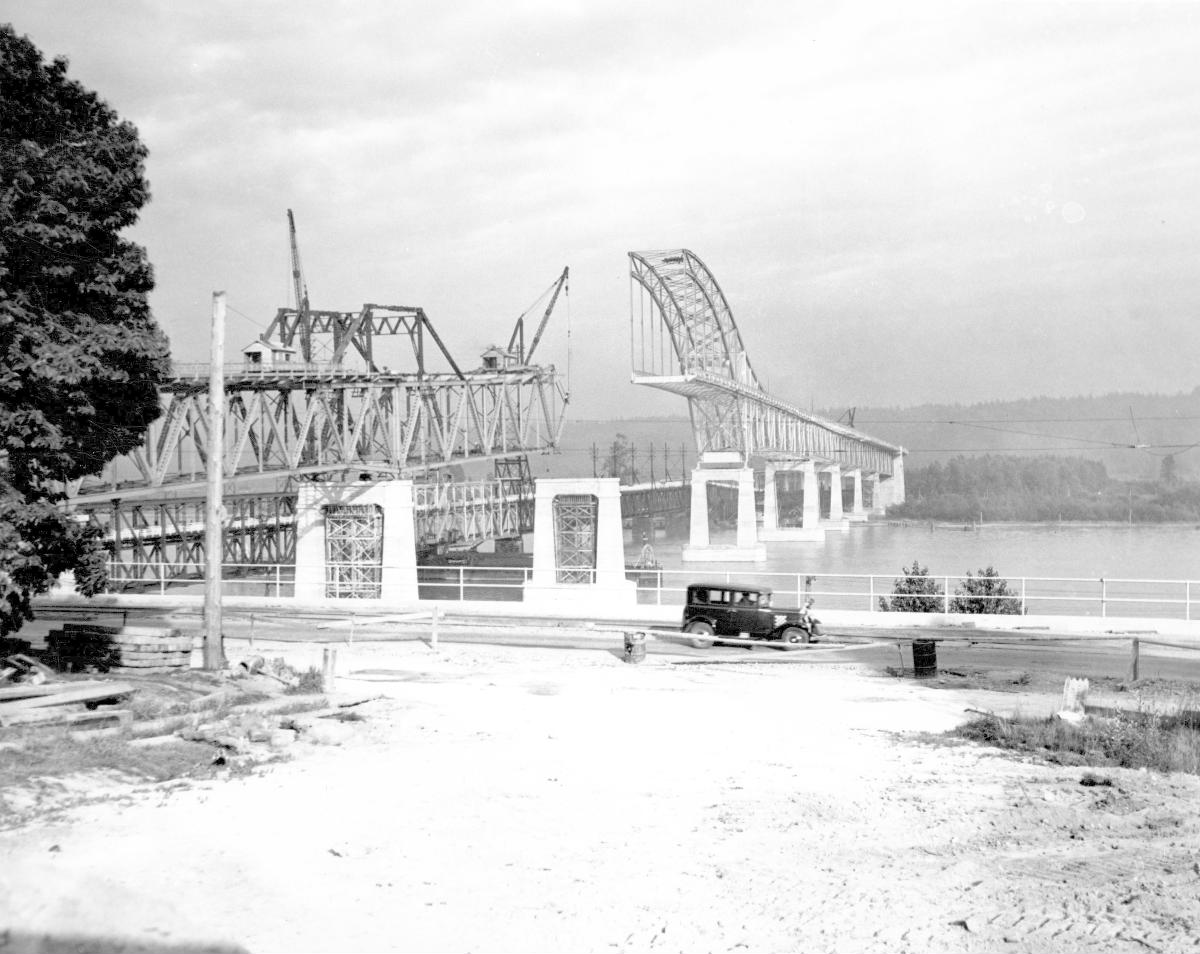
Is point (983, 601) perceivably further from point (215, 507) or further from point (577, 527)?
point (215, 507)

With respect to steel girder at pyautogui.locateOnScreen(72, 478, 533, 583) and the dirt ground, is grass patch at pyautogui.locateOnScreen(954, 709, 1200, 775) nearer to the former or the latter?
the dirt ground

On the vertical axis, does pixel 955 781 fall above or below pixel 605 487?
below

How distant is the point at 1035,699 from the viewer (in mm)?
20781

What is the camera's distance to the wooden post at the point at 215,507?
865 inches

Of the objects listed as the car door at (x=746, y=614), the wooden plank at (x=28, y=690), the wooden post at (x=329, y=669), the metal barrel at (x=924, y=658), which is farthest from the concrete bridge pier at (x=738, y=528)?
the wooden plank at (x=28, y=690)

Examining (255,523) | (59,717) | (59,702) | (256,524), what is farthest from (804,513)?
(59,717)

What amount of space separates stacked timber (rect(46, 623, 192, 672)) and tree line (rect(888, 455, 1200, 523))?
434 ft

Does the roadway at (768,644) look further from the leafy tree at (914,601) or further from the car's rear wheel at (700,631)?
the leafy tree at (914,601)

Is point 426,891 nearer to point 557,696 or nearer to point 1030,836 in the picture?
point 1030,836

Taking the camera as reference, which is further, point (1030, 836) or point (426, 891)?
point (1030, 836)

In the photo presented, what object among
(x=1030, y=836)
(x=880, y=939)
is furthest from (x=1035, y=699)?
(x=880, y=939)

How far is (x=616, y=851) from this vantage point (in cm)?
1061

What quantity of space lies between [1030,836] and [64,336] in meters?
18.4

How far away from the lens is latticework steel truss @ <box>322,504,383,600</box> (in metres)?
53.7
